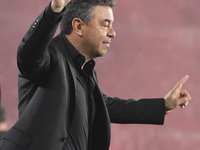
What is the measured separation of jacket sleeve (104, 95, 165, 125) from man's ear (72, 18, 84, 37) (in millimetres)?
397

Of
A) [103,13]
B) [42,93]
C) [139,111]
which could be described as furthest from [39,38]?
[139,111]

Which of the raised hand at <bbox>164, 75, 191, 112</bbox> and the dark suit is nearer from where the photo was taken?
the dark suit

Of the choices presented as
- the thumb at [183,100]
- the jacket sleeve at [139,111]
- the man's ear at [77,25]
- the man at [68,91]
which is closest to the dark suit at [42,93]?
the man at [68,91]

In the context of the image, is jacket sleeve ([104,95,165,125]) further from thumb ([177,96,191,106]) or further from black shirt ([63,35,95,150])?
black shirt ([63,35,95,150])

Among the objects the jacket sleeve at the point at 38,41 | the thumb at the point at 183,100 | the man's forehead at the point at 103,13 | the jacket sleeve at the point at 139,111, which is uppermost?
the man's forehead at the point at 103,13

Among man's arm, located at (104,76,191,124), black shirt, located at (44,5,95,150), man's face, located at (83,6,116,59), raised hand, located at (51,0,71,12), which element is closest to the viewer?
raised hand, located at (51,0,71,12)

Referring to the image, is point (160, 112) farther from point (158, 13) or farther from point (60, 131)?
point (158, 13)

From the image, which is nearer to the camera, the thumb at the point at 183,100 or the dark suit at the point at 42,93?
the dark suit at the point at 42,93

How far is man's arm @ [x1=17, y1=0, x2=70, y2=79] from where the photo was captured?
32.1 inches

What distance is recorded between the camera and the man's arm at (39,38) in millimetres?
815

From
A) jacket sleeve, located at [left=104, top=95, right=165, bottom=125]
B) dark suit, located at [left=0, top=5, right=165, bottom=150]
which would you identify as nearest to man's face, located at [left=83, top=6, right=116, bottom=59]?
dark suit, located at [left=0, top=5, right=165, bottom=150]

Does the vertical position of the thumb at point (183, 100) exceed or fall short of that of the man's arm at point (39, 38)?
it falls short

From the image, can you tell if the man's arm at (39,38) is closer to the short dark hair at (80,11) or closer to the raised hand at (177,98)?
the short dark hair at (80,11)

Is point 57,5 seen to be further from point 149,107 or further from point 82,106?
point 149,107
